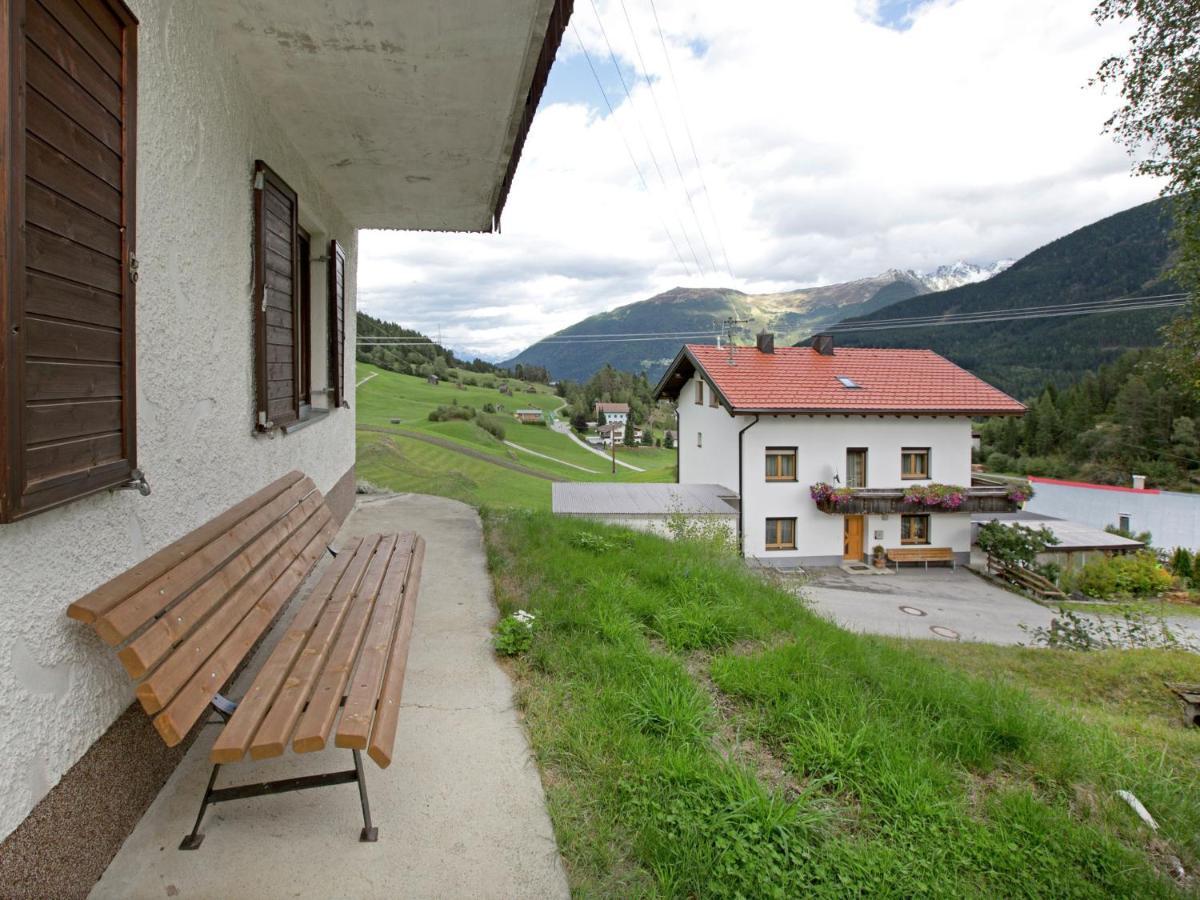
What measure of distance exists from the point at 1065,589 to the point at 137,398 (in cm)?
2109

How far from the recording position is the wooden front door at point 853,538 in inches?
782

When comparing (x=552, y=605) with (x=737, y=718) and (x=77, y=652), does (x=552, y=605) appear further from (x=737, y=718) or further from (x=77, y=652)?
(x=77, y=652)

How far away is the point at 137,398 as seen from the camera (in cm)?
222

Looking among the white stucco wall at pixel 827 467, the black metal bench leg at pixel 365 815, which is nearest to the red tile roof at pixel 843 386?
the white stucco wall at pixel 827 467

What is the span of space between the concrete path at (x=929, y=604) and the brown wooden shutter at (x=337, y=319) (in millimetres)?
8322

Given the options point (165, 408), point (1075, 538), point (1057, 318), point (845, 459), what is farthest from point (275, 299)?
point (1057, 318)

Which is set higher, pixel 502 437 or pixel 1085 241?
pixel 1085 241

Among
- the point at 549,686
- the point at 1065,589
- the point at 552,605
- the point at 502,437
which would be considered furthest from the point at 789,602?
the point at 502,437

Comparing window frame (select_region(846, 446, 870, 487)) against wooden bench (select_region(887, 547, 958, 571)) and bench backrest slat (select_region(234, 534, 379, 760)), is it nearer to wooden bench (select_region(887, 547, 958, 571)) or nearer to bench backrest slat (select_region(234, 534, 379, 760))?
wooden bench (select_region(887, 547, 958, 571))

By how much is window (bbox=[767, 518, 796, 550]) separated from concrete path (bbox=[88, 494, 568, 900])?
17.5 m

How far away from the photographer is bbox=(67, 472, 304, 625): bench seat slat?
1.73 metres

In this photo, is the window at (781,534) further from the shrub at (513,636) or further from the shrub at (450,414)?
the shrub at (450,414)

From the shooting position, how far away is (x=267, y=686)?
211 centimetres

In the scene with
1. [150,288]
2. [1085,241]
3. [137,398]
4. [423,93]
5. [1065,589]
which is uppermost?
[1085,241]
